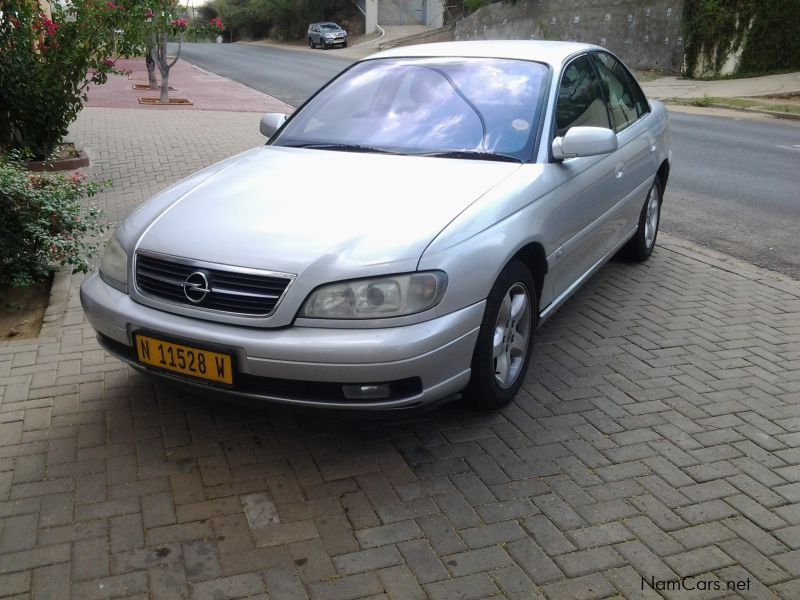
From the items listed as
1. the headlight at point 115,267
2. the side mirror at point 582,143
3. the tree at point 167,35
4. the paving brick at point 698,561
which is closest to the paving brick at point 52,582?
the headlight at point 115,267

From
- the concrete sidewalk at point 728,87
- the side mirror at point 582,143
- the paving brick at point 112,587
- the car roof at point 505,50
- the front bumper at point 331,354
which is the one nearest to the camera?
the paving brick at point 112,587

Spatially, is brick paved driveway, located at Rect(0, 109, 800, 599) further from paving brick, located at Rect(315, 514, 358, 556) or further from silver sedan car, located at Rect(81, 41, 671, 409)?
silver sedan car, located at Rect(81, 41, 671, 409)

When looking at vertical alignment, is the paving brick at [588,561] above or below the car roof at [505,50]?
below

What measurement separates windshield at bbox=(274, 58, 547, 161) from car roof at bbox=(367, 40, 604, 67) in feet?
0.30

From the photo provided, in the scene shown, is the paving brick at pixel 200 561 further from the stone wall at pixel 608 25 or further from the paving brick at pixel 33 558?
the stone wall at pixel 608 25

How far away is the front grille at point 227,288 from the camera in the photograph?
118 inches

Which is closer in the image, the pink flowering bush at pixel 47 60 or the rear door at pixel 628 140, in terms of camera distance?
Answer: the rear door at pixel 628 140

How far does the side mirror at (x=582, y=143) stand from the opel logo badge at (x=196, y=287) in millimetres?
1956

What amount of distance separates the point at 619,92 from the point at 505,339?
2.67m

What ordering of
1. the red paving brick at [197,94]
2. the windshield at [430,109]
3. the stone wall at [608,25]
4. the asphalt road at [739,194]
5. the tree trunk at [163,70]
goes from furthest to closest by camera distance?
the stone wall at [608,25] < the tree trunk at [163,70] < the red paving brick at [197,94] < the asphalt road at [739,194] < the windshield at [430,109]

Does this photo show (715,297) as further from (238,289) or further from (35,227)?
(35,227)

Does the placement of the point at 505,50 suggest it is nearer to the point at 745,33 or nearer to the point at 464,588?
the point at 464,588

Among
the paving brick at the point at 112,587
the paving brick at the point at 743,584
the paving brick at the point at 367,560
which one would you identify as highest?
the paving brick at the point at 112,587

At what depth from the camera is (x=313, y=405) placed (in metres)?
3.02
